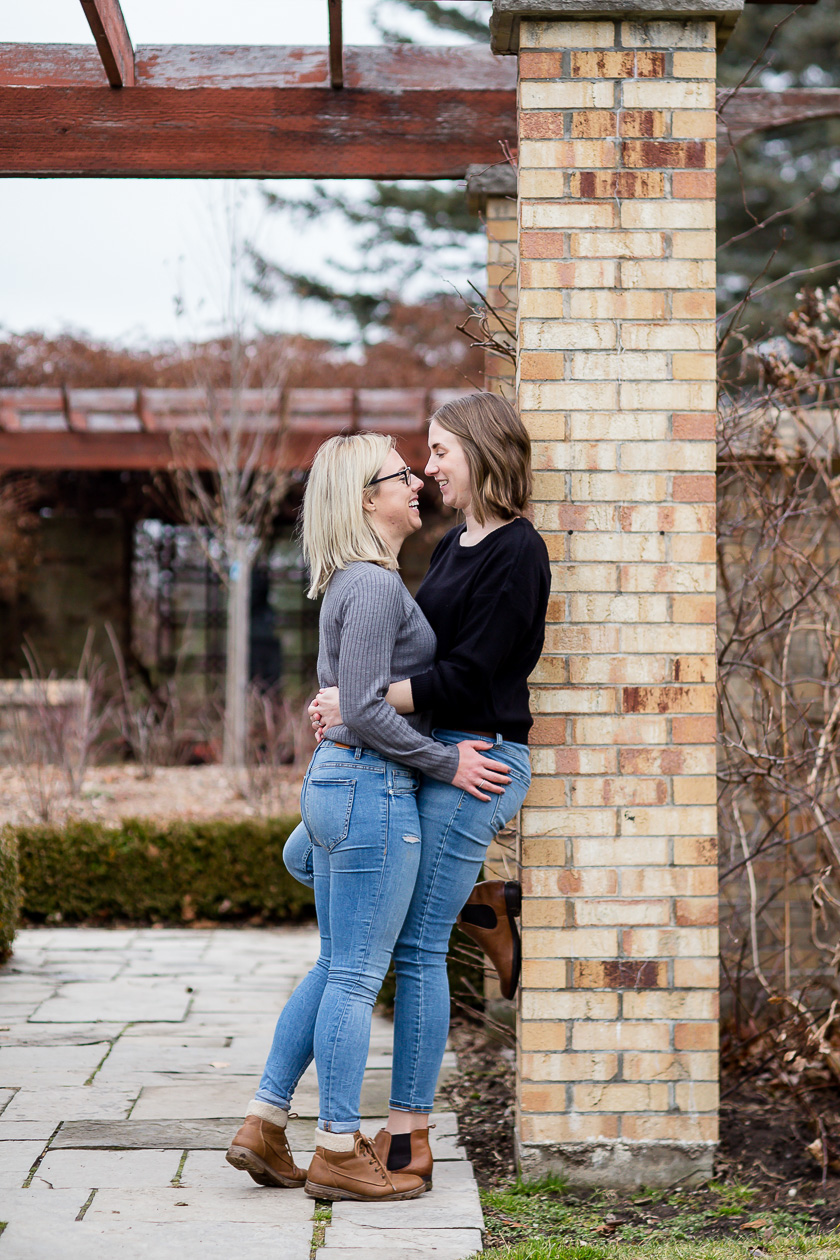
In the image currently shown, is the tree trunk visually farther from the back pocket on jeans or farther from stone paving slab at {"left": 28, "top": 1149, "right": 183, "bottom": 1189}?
the back pocket on jeans


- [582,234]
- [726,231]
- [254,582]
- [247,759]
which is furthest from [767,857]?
[726,231]

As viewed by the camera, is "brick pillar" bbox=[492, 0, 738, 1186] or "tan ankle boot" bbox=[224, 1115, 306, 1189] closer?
"tan ankle boot" bbox=[224, 1115, 306, 1189]

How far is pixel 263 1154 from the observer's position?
104 inches

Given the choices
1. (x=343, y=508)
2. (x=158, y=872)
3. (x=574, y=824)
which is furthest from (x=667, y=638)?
(x=158, y=872)

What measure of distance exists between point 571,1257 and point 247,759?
6194mm

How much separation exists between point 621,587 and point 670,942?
0.93 meters

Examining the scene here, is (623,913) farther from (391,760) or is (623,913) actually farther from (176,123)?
(176,123)

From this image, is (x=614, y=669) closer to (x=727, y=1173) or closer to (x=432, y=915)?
(x=432, y=915)

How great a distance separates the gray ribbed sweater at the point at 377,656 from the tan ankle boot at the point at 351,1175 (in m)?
0.89

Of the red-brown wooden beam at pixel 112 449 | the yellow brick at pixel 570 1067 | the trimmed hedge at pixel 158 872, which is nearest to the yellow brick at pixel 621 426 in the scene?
the yellow brick at pixel 570 1067

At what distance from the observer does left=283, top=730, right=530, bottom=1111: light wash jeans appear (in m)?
2.68

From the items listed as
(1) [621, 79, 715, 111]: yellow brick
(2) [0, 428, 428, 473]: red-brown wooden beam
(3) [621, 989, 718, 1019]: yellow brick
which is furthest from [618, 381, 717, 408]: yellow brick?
(2) [0, 428, 428, 473]: red-brown wooden beam

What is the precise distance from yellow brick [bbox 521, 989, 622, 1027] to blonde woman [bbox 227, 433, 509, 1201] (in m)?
0.50

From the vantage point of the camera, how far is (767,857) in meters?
4.38
